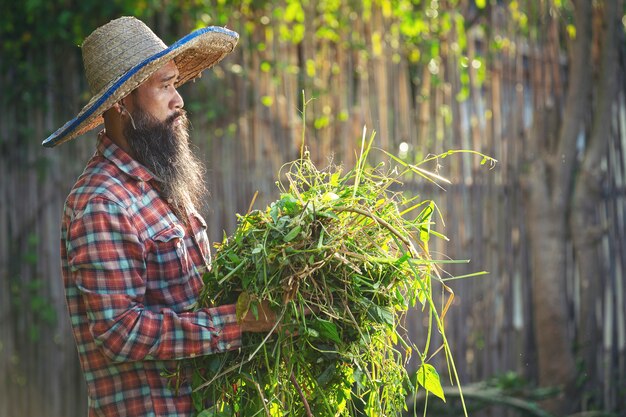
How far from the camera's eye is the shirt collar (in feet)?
8.34

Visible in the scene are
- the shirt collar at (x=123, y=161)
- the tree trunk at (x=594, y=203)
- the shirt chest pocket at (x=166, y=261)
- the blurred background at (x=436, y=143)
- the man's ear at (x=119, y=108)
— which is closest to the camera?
the shirt chest pocket at (x=166, y=261)

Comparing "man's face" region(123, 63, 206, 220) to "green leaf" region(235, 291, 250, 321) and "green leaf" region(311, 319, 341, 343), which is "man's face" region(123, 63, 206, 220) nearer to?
"green leaf" region(235, 291, 250, 321)

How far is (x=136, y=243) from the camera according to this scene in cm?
236

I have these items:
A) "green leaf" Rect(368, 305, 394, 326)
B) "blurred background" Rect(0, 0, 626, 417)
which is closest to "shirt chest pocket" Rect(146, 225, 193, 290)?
"green leaf" Rect(368, 305, 394, 326)

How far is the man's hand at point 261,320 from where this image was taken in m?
2.38

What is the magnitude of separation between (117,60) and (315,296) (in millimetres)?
954

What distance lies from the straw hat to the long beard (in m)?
0.12

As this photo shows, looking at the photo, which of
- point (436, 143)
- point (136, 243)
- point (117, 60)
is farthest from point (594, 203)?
point (136, 243)

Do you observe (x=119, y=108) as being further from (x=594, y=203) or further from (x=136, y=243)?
(x=594, y=203)

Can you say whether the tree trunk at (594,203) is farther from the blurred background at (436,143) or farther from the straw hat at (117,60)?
the straw hat at (117,60)

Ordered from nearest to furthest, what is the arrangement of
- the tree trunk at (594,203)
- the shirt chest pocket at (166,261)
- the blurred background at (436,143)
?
the shirt chest pocket at (166,261)
the blurred background at (436,143)
the tree trunk at (594,203)

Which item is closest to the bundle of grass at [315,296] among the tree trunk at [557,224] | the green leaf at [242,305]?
the green leaf at [242,305]

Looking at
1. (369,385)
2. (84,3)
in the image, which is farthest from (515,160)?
(369,385)

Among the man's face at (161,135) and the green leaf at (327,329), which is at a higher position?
the man's face at (161,135)
